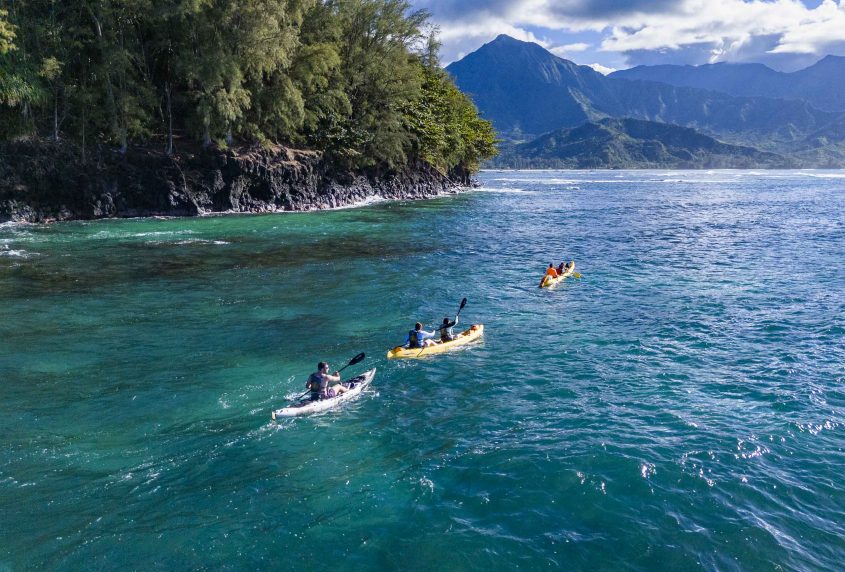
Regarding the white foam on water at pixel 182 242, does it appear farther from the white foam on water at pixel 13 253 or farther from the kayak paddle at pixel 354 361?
the kayak paddle at pixel 354 361

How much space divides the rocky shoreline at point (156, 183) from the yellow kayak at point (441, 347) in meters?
48.1

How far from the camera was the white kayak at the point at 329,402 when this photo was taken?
16000mm

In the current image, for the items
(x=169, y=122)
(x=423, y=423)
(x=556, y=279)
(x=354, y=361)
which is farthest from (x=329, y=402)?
(x=169, y=122)

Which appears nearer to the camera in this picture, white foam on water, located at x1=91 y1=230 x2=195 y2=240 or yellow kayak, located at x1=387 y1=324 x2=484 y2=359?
yellow kayak, located at x1=387 y1=324 x2=484 y2=359

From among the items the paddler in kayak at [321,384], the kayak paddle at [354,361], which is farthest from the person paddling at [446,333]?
the paddler in kayak at [321,384]

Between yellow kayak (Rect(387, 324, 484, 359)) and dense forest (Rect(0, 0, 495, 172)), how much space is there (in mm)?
45005

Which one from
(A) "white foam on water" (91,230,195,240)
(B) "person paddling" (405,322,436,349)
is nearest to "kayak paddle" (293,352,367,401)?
(B) "person paddling" (405,322,436,349)

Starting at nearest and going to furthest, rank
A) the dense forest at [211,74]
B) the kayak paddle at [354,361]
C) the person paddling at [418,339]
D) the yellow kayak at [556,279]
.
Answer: the kayak paddle at [354,361]
the person paddling at [418,339]
the yellow kayak at [556,279]
the dense forest at [211,74]

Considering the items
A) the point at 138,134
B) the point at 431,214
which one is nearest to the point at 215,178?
the point at 138,134

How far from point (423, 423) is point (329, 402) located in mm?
2976

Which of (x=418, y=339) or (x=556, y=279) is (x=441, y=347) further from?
(x=556, y=279)

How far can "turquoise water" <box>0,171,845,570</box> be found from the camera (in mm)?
11062

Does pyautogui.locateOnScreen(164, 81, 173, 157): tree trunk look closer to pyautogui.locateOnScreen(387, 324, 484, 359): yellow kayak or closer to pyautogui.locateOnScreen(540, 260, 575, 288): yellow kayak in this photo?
pyautogui.locateOnScreen(540, 260, 575, 288): yellow kayak

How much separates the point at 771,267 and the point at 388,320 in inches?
1059
